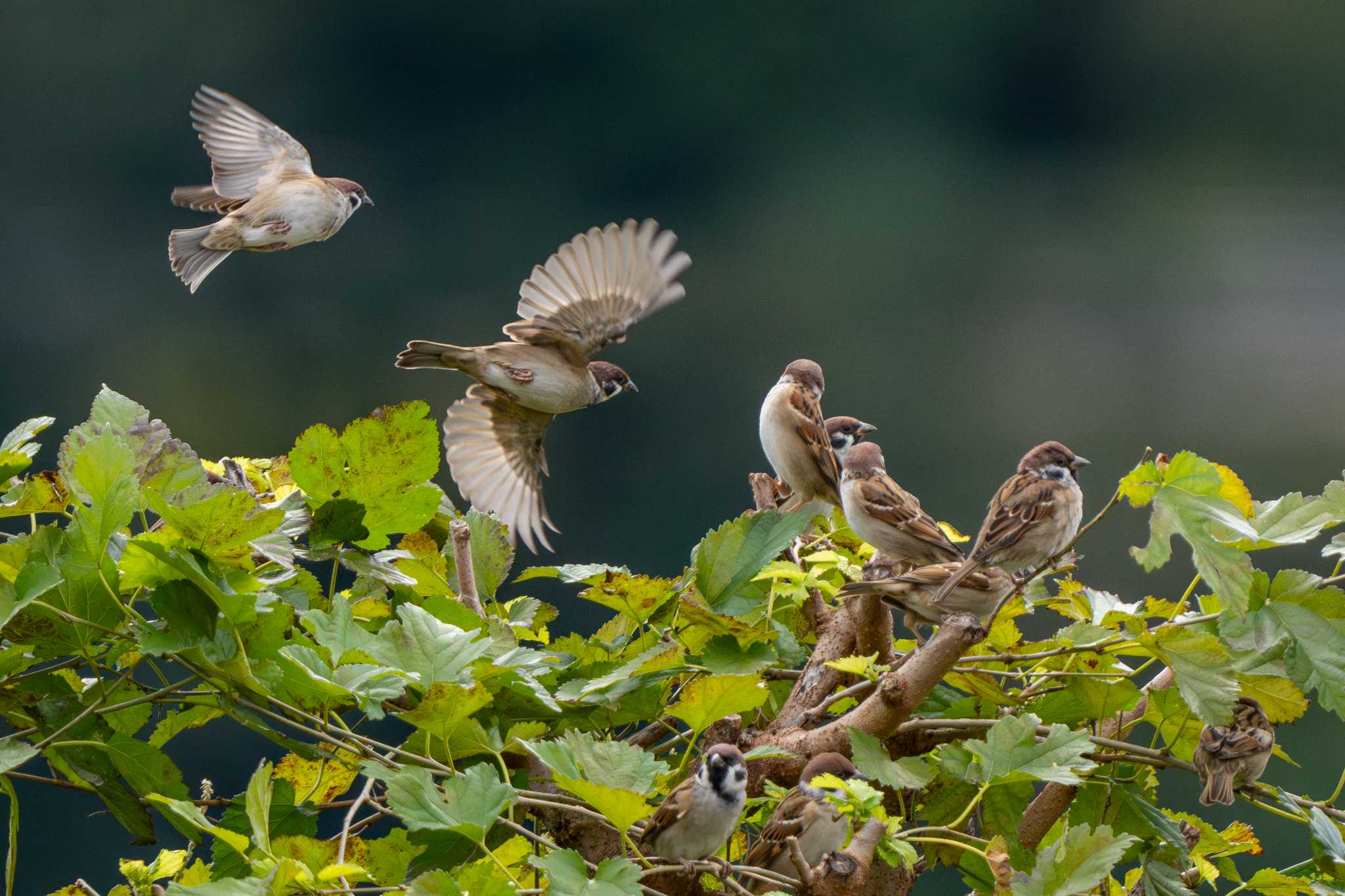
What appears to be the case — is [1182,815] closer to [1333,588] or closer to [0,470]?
[1333,588]

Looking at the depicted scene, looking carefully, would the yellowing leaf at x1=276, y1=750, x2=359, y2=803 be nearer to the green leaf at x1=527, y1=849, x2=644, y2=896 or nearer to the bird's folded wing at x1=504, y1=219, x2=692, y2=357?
the green leaf at x1=527, y1=849, x2=644, y2=896

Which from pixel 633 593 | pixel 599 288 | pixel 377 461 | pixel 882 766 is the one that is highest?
pixel 599 288

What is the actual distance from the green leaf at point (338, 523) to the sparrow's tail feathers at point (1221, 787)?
27.5 inches

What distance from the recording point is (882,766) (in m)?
0.88

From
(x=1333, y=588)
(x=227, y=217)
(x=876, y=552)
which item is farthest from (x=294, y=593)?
(x=227, y=217)

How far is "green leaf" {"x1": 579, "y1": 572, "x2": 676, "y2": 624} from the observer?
0.98m

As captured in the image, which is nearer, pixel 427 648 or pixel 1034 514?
pixel 427 648

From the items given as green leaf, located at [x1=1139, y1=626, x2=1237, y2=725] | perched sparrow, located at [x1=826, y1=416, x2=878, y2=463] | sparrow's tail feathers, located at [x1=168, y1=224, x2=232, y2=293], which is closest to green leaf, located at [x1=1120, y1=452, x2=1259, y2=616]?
green leaf, located at [x1=1139, y1=626, x2=1237, y2=725]

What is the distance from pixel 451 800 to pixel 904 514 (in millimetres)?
732

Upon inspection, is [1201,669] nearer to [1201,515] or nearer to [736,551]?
[1201,515]

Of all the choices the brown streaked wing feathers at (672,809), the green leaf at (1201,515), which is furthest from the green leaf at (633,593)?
the green leaf at (1201,515)

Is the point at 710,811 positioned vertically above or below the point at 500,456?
below

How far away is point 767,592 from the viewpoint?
1044mm

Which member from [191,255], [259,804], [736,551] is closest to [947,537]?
[736,551]
